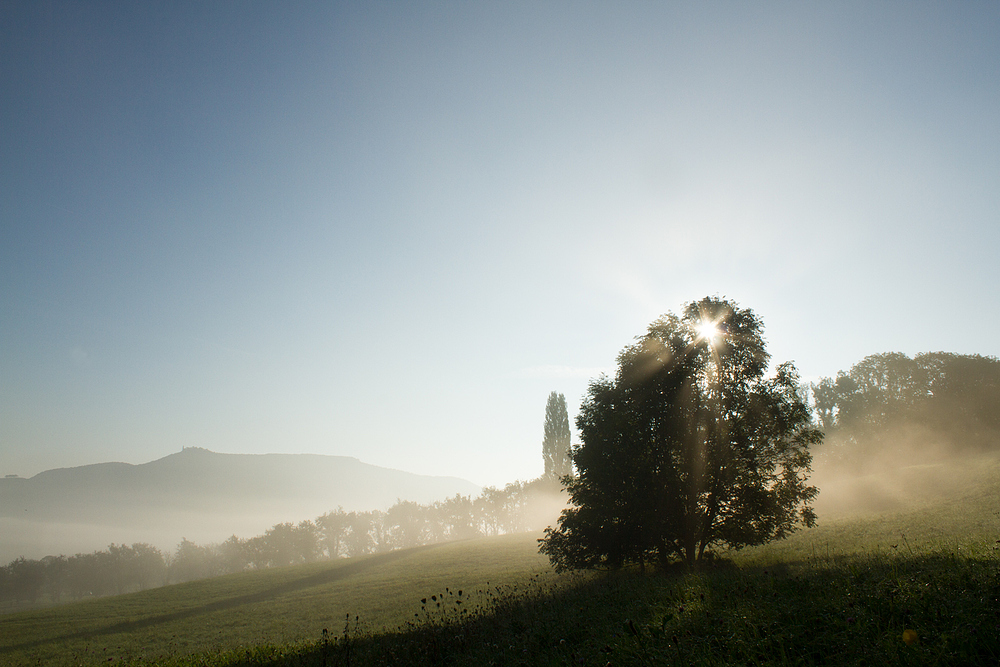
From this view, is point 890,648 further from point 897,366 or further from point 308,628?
point 897,366

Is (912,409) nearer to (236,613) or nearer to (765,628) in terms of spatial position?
(765,628)

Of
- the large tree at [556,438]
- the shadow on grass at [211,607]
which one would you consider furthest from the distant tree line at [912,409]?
the shadow on grass at [211,607]

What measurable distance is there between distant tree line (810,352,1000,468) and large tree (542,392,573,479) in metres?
46.1

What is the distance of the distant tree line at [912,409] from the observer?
6419 cm

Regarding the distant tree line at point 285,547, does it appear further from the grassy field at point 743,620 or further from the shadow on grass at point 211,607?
the grassy field at point 743,620

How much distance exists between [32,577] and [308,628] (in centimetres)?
14296

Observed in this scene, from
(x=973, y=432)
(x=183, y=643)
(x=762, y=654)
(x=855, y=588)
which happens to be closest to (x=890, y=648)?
(x=762, y=654)

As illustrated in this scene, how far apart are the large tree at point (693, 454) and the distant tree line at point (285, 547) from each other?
82.8 metres

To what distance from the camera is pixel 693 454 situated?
76.8 ft

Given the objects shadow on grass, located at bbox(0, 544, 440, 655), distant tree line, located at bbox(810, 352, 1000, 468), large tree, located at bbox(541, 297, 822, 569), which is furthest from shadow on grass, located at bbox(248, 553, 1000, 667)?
distant tree line, located at bbox(810, 352, 1000, 468)

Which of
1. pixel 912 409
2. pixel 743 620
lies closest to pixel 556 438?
pixel 912 409

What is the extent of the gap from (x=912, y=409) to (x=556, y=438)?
6148 centimetres

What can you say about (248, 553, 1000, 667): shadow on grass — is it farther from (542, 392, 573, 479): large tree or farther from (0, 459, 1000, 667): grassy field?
(542, 392, 573, 479): large tree

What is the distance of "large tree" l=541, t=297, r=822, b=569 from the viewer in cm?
2234
